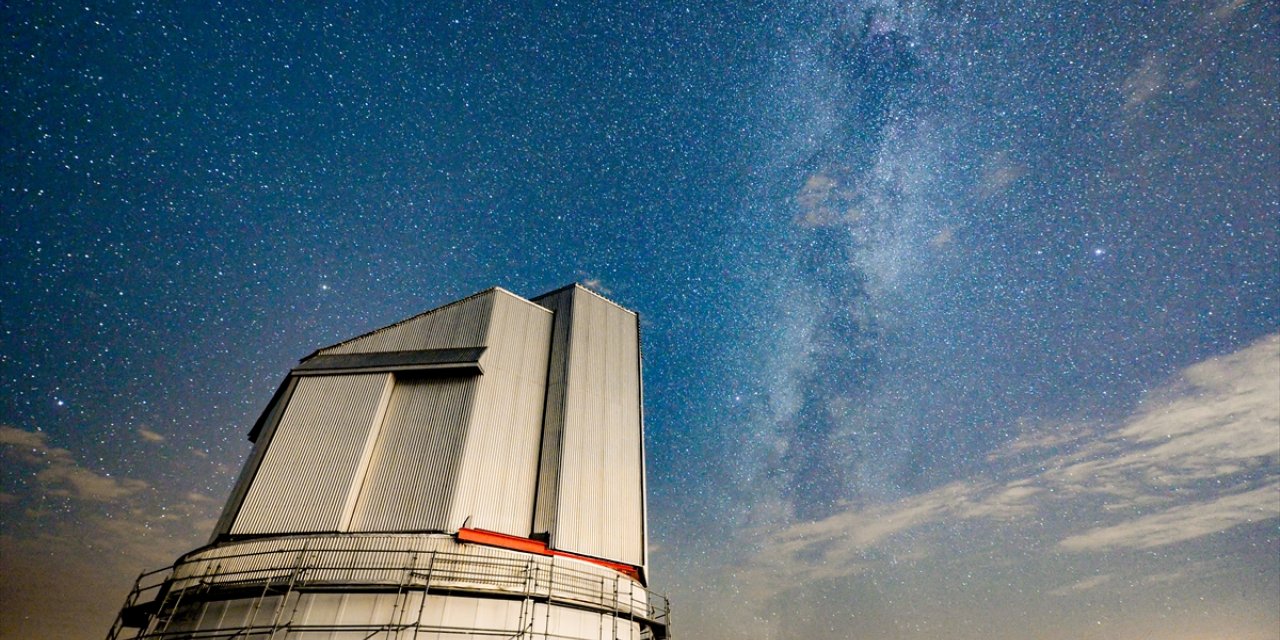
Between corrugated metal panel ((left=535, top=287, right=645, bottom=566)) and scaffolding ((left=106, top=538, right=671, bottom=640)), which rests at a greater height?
corrugated metal panel ((left=535, top=287, right=645, bottom=566))

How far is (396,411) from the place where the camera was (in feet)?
68.3

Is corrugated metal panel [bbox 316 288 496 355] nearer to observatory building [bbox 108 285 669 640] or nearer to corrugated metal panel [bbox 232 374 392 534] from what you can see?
observatory building [bbox 108 285 669 640]

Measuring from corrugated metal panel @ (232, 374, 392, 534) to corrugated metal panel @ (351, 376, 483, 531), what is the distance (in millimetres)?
627

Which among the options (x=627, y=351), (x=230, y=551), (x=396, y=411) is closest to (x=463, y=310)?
(x=396, y=411)

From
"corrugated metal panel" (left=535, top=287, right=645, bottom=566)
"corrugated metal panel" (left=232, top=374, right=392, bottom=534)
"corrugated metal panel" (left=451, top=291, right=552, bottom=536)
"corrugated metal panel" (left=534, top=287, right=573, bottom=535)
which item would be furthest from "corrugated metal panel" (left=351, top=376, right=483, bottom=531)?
"corrugated metal panel" (left=535, top=287, right=645, bottom=566)

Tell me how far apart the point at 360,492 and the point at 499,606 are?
6561mm

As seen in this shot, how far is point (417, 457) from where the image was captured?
63.5 feet

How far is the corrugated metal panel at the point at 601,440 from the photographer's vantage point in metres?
20.3

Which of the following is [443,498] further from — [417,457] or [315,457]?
[315,457]

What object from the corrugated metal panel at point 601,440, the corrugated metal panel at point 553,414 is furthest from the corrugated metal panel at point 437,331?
the corrugated metal panel at point 601,440

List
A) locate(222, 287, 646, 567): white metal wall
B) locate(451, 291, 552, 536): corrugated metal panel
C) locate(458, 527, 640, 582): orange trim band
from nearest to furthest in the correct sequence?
1. locate(458, 527, 640, 582): orange trim band
2. locate(222, 287, 646, 567): white metal wall
3. locate(451, 291, 552, 536): corrugated metal panel

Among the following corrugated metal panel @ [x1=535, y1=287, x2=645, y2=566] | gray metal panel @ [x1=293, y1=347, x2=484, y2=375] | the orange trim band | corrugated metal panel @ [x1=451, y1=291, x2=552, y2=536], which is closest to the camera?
the orange trim band

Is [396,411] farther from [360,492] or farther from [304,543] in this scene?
[304,543]

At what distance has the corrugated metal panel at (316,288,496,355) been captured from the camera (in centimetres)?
2247
